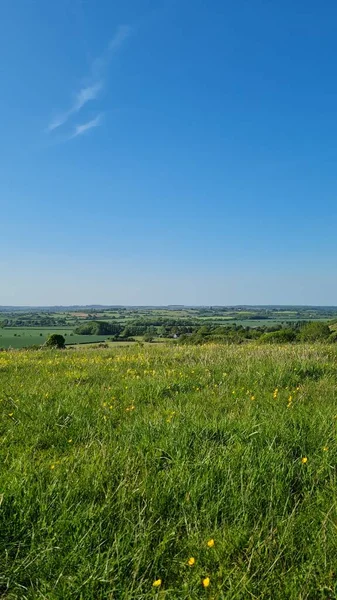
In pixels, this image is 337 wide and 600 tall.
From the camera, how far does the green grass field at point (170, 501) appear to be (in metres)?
2.21

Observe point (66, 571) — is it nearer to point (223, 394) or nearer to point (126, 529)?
point (126, 529)

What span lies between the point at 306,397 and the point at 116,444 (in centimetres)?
331

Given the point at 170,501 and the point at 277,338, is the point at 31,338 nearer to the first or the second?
the point at 277,338

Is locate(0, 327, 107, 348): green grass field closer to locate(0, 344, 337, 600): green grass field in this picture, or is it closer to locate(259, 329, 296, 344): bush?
locate(259, 329, 296, 344): bush

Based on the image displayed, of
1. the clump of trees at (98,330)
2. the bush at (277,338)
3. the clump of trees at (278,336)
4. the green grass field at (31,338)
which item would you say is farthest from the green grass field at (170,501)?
the clump of trees at (98,330)

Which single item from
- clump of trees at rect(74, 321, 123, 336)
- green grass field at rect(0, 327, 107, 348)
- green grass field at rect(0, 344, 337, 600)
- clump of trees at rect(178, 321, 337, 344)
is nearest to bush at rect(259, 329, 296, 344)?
clump of trees at rect(178, 321, 337, 344)

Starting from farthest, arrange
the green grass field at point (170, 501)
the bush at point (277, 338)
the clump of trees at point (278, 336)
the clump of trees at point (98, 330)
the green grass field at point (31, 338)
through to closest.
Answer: the clump of trees at point (98, 330) → the green grass field at point (31, 338) → the bush at point (277, 338) → the clump of trees at point (278, 336) → the green grass field at point (170, 501)

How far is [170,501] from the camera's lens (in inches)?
115

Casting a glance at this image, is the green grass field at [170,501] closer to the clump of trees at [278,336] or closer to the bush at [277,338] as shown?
the clump of trees at [278,336]

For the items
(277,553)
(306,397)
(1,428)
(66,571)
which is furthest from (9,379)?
(277,553)

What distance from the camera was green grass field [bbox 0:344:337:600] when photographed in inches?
87.0

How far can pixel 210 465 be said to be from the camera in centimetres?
336

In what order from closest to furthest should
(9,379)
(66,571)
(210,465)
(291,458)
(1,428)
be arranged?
(66,571) < (210,465) < (291,458) < (1,428) < (9,379)

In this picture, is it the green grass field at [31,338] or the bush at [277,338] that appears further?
the green grass field at [31,338]
